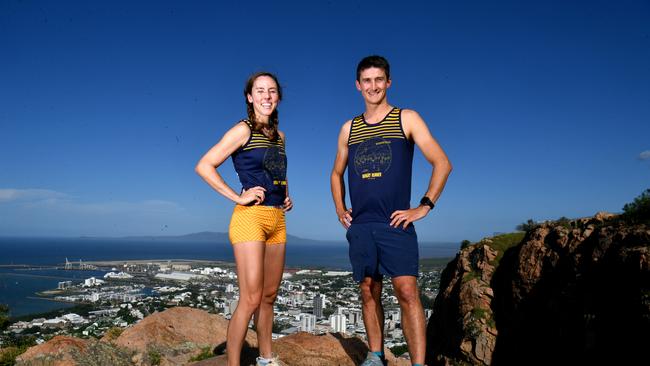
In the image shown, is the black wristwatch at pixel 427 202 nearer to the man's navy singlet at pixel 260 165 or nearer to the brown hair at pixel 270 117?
the man's navy singlet at pixel 260 165

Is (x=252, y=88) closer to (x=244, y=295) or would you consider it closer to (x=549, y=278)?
(x=244, y=295)

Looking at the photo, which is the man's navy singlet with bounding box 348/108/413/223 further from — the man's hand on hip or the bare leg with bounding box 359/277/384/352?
the bare leg with bounding box 359/277/384/352

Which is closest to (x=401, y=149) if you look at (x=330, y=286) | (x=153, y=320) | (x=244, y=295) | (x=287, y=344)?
(x=244, y=295)

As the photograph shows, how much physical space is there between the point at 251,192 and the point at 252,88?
1.20m

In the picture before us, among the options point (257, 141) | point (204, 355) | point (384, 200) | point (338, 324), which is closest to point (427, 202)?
point (384, 200)

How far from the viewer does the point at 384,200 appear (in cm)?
479

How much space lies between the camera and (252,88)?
4.95 meters

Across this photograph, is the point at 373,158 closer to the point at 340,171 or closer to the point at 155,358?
the point at 340,171

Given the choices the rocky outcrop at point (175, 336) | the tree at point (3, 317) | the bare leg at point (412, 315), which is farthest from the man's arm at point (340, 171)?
the tree at point (3, 317)

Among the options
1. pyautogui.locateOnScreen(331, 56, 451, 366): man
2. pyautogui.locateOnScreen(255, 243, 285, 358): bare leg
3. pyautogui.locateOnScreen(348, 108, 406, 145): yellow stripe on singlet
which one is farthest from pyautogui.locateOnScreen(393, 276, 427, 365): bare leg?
pyautogui.locateOnScreen(348, 108, 406, 145): yellow stripe on singlet

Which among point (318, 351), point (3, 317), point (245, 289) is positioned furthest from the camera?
point (3, 317)

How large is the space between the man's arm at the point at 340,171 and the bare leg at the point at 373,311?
899mm

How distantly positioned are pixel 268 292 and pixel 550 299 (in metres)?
18.5

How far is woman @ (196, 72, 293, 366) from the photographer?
4.57 metres
